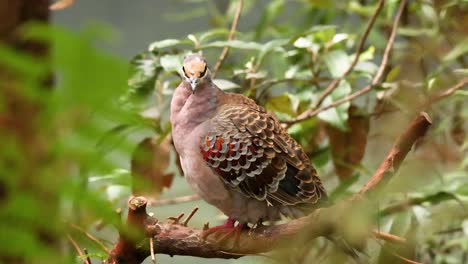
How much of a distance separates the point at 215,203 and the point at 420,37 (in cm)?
122

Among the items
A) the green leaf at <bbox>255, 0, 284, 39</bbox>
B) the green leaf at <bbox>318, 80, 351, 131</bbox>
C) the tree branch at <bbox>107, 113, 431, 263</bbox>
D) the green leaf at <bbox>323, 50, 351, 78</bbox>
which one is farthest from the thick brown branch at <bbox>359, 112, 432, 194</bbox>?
the green leaf at <bbox>255, 0, 284, 39</bbox>

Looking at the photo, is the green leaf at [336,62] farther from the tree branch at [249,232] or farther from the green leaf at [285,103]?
the tree branch at [249,232]

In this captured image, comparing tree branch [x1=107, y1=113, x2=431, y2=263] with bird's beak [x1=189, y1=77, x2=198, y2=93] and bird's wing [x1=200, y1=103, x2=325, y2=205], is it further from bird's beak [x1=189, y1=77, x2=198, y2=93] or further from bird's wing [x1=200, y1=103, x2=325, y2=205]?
bird's beak [x1=189, y1=77, x2=198, y2=93]

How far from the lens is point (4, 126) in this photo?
1.29 ft

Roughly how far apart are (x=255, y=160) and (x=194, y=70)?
172 millimetres

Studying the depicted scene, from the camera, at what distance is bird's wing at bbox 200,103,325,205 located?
121cm

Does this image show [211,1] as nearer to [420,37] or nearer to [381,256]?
[420,37]

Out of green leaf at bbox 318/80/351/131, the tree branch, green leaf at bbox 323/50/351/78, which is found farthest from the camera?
green leaf at bbox 323/50/351/78

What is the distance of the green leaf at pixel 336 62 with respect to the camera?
1728mm

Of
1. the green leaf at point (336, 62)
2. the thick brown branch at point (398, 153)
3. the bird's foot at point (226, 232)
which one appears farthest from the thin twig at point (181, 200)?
the thick brown branch at point (398, 153)

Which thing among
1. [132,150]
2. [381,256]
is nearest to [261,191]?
[381,256]


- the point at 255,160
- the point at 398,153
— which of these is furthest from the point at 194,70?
the point at 398,153

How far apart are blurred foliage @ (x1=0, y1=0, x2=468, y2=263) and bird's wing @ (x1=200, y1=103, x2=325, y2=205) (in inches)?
4.5

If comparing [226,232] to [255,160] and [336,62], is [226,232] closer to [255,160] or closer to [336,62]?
[255,160]
